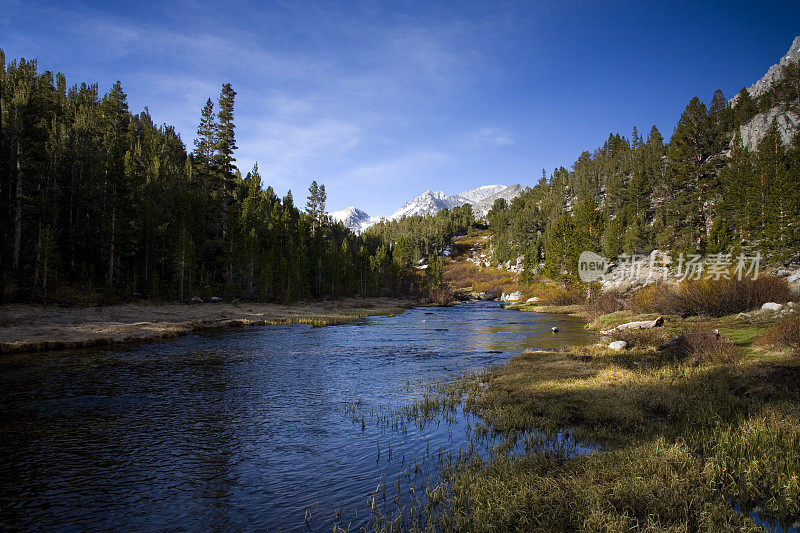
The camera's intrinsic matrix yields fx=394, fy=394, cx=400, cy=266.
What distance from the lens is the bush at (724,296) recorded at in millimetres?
31406

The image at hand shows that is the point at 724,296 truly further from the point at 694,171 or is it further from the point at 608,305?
the point at 694,171

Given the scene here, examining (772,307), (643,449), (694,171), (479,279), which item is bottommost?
(643,449)

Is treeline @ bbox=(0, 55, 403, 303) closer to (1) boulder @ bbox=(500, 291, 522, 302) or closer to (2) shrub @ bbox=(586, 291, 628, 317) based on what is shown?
(1) boulder @ bbox=(500, 291, 522, 302)

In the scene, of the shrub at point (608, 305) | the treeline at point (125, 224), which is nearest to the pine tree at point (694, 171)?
the shrub at point (608, 305)

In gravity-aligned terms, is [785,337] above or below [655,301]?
below

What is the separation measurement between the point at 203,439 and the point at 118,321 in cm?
2949

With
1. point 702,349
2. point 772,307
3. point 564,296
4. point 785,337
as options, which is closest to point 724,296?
point 772,307

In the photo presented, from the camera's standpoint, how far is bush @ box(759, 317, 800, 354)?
17.0 m

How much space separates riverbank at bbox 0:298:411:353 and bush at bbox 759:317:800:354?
37689mm

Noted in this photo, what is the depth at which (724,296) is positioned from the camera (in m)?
32.4

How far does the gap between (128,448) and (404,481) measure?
312 inches

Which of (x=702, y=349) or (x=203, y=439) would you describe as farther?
(x=702, y=349)

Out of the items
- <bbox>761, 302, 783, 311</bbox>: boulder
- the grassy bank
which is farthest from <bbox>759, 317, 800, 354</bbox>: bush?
<bbox>761, 302, 783, 311</bbox>: boulder

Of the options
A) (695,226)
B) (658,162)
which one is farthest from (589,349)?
(658,162)
